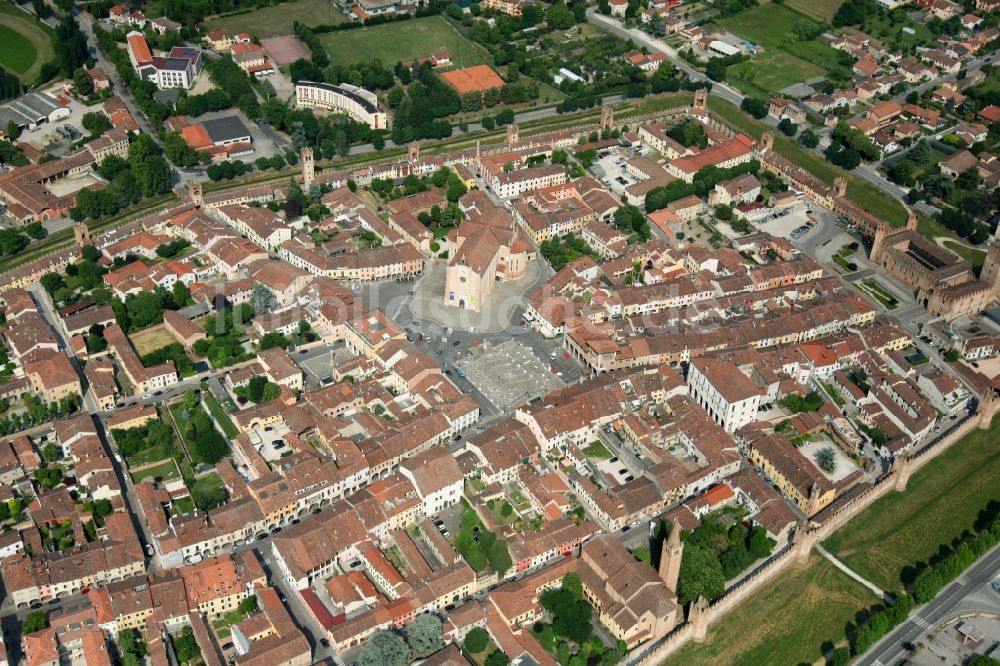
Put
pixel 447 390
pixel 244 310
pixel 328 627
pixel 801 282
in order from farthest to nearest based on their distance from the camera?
pixel 801 282 → pixel 244 310 → pixel 447 390 → pixel 328 627

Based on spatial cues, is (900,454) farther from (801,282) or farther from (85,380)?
(85,380)

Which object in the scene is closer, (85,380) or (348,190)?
(85,380)

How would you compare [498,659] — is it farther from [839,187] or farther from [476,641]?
[839,187]

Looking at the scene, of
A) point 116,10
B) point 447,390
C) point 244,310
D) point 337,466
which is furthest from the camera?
point 116,10

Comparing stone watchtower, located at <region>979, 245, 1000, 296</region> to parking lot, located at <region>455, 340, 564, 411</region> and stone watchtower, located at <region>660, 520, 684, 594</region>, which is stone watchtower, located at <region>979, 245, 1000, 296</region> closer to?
parking lot, located at <region>455, 340, 564, 411</region>

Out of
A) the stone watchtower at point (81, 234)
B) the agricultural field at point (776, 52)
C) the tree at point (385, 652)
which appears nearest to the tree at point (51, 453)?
the stone watchtower at point (81, 234)

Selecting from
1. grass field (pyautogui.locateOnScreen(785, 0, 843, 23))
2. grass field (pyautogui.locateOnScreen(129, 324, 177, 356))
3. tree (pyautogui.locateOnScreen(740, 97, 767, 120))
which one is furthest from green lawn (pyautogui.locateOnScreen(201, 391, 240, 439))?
grass field (pyautogui.locateOnScreen(785, 0, 843, 23))

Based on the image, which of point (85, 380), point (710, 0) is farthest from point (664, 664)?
point (710, 0)
